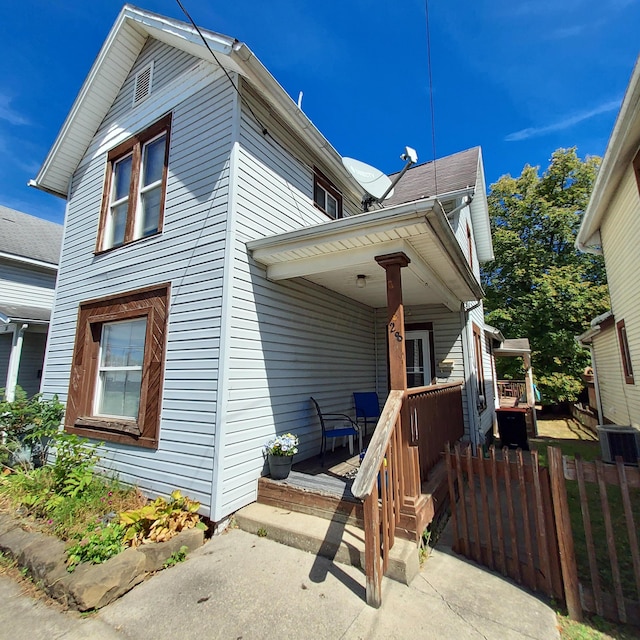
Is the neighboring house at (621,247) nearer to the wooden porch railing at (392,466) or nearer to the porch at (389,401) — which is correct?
the porch at (389,401)

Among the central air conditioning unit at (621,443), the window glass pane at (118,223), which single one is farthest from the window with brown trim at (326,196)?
the central air conditioning unit at (621,443)

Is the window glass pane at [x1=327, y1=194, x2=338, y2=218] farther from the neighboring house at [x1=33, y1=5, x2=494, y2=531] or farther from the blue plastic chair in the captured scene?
the blue plastic chair

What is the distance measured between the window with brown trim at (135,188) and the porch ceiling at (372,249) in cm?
207

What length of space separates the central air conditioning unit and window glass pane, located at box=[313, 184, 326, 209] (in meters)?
7.14

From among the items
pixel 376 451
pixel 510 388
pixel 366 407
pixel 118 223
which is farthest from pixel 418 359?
pixel 510 388

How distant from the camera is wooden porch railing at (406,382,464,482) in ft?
12.2

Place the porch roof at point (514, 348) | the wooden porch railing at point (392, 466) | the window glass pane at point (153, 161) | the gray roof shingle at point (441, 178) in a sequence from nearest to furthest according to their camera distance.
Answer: the wooden porch railing at point (392, 466) < the window glass pane at point (153, 161) < the gray roof shingle at point (441, 178) < the porch roof at point (514, 348)

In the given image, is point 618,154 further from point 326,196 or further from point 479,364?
point 479,364

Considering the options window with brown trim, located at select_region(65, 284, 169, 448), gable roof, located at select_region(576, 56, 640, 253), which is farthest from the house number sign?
gable roof, located at select_region(576, 56, 640, 253)

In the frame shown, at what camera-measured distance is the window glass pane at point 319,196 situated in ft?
20.7

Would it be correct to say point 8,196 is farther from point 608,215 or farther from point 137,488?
point 608,215

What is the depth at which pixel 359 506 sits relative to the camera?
3412 millimetres

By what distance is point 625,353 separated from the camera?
794cm

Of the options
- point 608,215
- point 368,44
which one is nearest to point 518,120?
point 608,215
